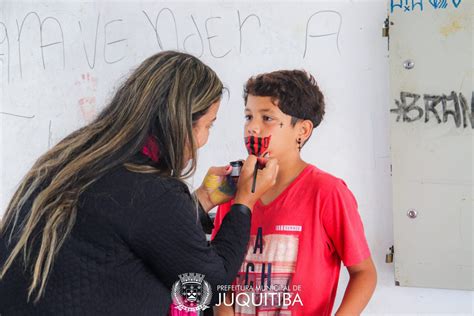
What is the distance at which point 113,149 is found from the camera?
2.93 feet

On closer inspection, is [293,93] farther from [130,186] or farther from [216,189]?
[130,186]

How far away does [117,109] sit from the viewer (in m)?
0.96

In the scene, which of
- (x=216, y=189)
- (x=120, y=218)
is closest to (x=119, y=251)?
(x=120, y=218)

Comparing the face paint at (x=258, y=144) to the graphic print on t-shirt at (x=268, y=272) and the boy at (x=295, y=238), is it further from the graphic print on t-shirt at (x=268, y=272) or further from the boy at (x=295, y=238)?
the graphic print on t-shirt at (x=268, y=272)

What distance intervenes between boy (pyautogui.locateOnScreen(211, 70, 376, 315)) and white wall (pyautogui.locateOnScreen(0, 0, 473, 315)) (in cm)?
22

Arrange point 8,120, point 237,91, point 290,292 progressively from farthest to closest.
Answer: point 8,120
point 237,91
point 290,292

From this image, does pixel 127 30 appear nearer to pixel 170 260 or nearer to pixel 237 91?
pixel 237 91

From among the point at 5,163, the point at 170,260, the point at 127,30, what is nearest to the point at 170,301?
the point at 170,260

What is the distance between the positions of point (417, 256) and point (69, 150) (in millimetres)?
954

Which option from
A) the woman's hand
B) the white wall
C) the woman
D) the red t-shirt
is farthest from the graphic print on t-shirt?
the white wall

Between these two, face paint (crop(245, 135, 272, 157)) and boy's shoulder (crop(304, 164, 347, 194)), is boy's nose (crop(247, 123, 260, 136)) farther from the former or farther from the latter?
boy's shoulder (crop(304, 164, 347, 194))

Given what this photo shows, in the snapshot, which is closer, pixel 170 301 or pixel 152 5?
pixel 170 301

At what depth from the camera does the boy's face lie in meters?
1.26

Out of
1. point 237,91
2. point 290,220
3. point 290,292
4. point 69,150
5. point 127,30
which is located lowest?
point 290,292
